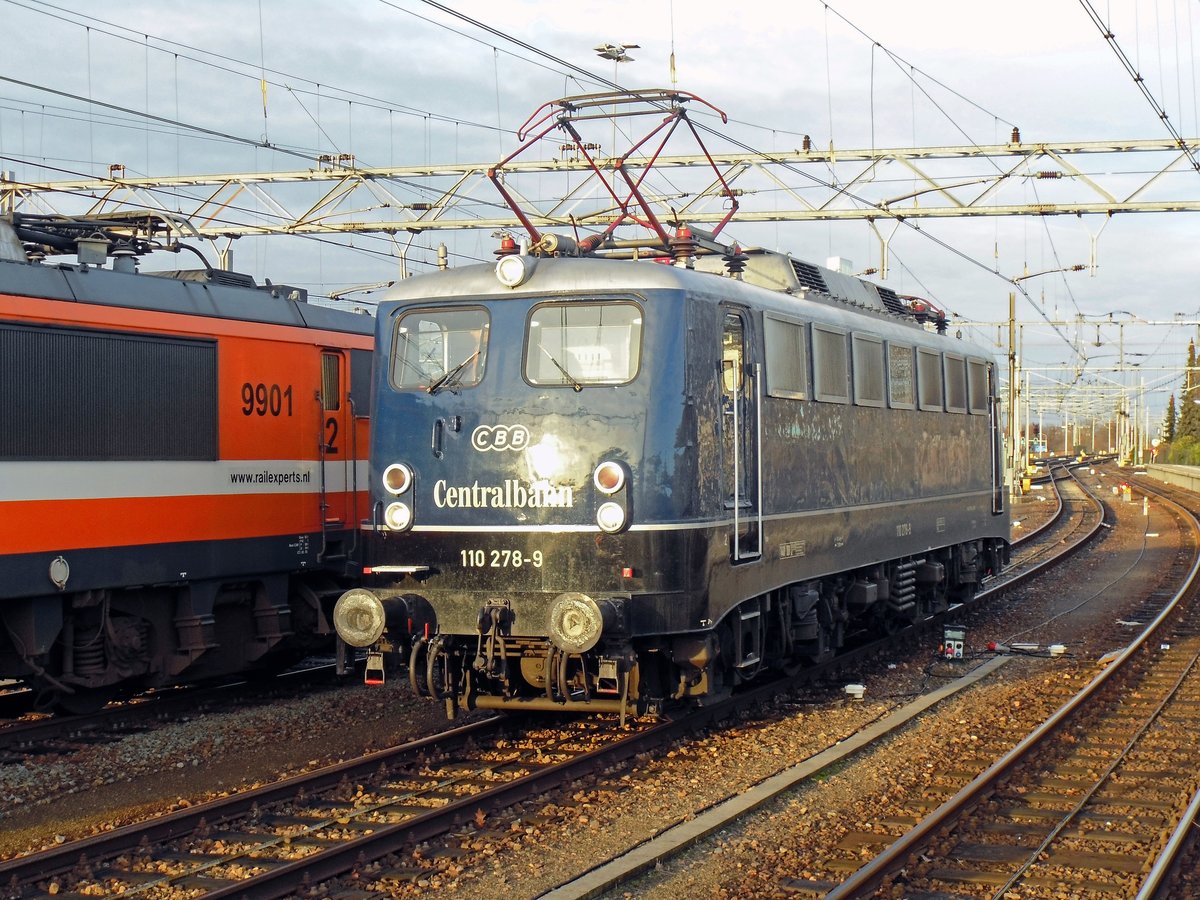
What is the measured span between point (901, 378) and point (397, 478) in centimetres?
633

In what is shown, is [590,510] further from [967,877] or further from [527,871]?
[967,877]

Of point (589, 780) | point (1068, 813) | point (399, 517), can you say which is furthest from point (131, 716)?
point (1068, 813)

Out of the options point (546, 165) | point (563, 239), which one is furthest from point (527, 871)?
point (546, 165)

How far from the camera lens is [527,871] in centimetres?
738

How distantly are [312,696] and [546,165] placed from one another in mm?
14295

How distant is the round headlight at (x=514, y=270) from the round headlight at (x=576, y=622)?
2329 millimetres

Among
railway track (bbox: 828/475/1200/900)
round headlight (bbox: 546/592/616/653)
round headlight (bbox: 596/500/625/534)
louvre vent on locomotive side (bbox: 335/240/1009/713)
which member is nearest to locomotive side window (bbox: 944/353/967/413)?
railway track (bbox: 828/475/1200/900)

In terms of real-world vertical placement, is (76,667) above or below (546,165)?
below

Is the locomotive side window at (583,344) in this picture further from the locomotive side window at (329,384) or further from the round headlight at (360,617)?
the locomotive side window at (329,384)

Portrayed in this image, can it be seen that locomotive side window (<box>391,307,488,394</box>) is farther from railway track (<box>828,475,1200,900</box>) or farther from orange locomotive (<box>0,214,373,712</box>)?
railway track (<box>828,475,1200,900</box>)

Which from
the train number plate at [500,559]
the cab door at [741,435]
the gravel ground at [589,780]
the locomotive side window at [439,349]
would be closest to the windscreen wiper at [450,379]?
the locomotive side window at [439,349]

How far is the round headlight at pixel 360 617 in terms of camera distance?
9.54 meters

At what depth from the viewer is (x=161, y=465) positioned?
1180 centimetres

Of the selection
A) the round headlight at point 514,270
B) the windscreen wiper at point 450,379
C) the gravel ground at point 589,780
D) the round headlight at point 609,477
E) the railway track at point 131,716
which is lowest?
the gravel ground at point 589,780
